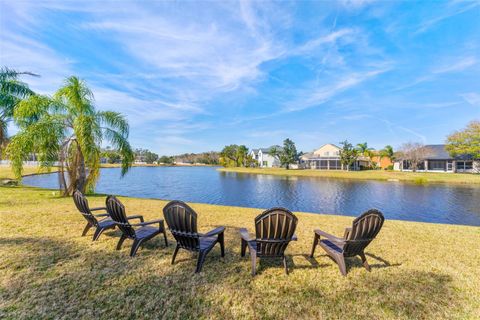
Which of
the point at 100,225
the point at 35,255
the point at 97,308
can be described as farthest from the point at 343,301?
the point at 35,255

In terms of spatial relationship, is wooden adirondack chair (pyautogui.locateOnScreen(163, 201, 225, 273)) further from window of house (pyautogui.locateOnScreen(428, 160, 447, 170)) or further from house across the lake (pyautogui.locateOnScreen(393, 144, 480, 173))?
window of house (pyautogui.locateOnScreen(428, 160, 447, 170))

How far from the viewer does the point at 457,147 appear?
34.0 m

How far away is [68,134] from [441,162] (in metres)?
52.2

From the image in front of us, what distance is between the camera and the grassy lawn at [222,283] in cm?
249

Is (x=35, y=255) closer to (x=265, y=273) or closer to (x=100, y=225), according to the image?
(x=100, y=225)

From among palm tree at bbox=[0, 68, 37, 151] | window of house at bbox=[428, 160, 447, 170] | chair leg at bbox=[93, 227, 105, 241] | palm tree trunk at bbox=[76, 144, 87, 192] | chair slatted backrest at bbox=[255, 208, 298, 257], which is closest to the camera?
chair slatted backrest at bbox=[255, 208, 298, 257]

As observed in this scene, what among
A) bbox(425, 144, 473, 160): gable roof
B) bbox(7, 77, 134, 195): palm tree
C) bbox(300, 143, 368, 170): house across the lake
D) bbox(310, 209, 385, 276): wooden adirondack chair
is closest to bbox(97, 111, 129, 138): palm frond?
bbox(7, 77, 134, 195): palm tree

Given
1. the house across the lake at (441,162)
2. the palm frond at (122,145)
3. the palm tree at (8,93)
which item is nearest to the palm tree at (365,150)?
the house across the lake at (441,162)

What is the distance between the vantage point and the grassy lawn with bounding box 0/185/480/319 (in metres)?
2.49

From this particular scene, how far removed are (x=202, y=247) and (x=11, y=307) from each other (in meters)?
2.30

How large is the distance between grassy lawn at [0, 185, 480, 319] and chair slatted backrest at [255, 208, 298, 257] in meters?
0.46

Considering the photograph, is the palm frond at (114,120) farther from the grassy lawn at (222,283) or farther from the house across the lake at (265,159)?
the house across the lake at (265,159)

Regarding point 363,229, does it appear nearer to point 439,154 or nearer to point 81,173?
point 81,173

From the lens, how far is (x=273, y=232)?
10.7 ft
